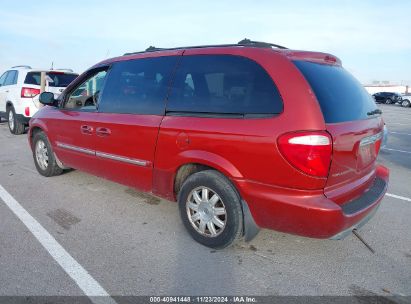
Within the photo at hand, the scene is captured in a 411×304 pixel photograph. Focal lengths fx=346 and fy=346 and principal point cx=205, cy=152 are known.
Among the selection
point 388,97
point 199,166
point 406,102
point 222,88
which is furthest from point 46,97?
point 388,97

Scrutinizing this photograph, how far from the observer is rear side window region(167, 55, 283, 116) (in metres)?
2.76

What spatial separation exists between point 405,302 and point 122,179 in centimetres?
294

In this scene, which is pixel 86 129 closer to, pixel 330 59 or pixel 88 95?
pixel 88 95

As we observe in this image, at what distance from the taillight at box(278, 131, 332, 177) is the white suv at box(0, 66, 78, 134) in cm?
783

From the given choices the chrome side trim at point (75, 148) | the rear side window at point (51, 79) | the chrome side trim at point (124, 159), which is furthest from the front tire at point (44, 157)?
the rear side window at point (51, 79)

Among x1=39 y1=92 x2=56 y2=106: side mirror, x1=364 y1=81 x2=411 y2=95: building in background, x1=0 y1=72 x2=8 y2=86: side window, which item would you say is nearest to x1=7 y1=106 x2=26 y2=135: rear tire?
x1=0 y1=72 x2=8 y2=86: side window

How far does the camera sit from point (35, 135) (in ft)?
17.9

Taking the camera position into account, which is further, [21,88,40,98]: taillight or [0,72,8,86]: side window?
[0,72,8,86]: side window

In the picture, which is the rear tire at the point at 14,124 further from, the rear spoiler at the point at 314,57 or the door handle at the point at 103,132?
the rear spoiler at the point at 314,57

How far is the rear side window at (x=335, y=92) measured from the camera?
2.67 meters

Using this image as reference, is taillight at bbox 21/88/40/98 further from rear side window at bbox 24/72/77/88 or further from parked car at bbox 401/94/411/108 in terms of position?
parked car at bbox 401/94/411/108

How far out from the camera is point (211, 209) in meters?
3.15

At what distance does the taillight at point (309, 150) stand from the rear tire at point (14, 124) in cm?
907

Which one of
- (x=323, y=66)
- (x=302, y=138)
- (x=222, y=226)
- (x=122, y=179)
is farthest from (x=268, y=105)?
(x=122, y=179)
